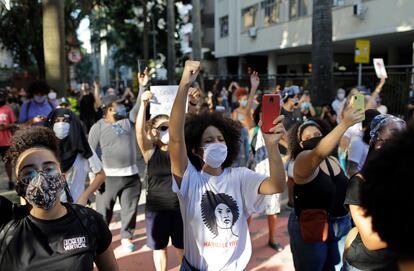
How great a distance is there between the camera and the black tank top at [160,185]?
160 inches

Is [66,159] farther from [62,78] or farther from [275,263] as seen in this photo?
[62,78]

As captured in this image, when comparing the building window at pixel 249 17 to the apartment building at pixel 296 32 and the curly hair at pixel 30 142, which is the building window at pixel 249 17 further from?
the curly hair at pixel 30 142

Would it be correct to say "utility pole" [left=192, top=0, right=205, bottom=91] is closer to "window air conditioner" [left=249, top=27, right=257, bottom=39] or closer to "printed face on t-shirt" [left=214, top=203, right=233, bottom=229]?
"window air conditioner" [left=249, top=27, right=257, bottom=39]

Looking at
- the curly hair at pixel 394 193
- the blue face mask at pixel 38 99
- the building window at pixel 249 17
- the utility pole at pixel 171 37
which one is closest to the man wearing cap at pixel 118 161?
the blue face mask at pixel 38 99

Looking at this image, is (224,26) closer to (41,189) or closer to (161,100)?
(161,100)

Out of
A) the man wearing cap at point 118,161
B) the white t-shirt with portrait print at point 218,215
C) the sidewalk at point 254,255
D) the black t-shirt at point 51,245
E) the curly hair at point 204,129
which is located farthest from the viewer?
the man wearing cap at point 118,161

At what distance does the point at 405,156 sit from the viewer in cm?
121

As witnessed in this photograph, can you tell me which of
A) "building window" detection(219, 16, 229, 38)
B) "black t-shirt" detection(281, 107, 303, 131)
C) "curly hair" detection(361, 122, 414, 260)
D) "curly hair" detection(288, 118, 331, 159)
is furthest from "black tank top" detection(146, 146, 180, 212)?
"building window" detection(219, 16, 229, 38)

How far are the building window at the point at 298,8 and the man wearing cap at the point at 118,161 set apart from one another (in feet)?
69.1

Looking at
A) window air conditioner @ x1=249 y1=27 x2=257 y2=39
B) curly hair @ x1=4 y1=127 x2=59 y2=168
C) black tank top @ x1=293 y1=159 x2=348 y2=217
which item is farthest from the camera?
window air conditioner @ x1=249 y1=27 x2=257 y2=39

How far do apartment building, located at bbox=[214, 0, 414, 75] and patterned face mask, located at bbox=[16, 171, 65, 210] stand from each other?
17.8 metres

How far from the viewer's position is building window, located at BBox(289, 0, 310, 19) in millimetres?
24203

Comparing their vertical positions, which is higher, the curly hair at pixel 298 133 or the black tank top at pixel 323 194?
the curly hair at pixel 298 133

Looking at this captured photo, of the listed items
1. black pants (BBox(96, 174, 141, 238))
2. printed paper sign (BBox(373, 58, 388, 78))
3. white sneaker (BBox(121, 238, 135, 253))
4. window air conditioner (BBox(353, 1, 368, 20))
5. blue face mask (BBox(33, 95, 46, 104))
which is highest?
window air conditioner (BBox(353, 1, 368, 20))
